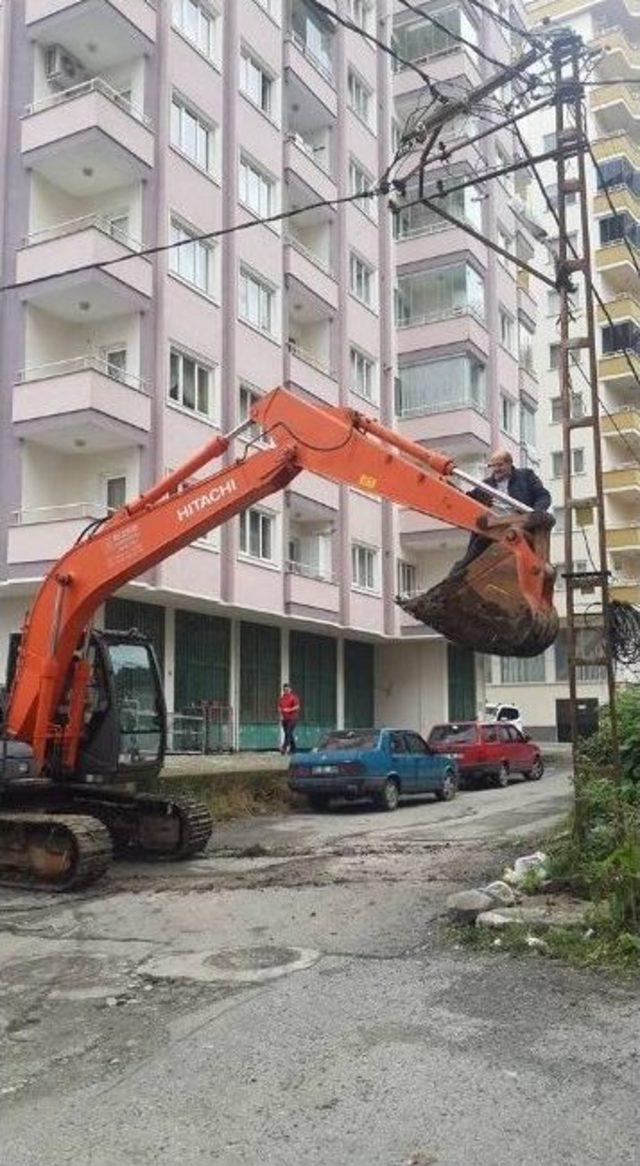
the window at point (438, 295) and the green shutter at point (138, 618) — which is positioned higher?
the window at point (438, 295)

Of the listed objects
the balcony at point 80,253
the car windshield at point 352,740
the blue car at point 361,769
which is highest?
the balcony at point 80,253

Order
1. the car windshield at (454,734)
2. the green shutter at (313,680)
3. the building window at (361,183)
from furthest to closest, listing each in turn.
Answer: the building window at (361,183), the green shutter at (313,680), the car windshield at (454,734)

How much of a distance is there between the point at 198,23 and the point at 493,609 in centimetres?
2287

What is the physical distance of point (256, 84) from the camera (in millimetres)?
29266

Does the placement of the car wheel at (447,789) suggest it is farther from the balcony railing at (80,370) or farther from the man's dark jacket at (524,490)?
the man's dark jacket at (524,490)

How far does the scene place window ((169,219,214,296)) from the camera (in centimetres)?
2520

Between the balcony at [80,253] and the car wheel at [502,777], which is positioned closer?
the balcony at [80,253]

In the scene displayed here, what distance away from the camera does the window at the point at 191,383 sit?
→ 25.0 metres

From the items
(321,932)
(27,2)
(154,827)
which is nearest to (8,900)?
(154,827)

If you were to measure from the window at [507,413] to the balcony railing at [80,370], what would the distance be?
1929 cm

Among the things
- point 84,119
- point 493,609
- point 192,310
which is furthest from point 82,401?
point 493,609

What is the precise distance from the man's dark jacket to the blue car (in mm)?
10803

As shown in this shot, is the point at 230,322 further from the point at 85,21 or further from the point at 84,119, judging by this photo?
the point at 85,21

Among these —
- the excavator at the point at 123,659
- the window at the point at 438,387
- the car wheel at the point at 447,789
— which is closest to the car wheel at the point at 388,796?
the car wheel at the point at 447,789
